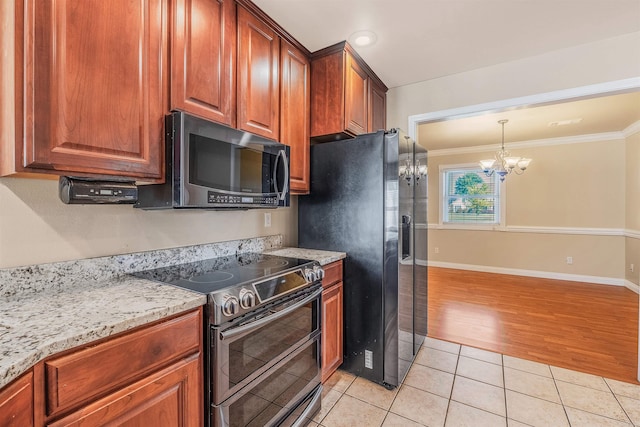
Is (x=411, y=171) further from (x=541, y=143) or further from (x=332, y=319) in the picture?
(x=541, y=143)

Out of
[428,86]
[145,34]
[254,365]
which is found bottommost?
[254,365]

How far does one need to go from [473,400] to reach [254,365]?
1500 millimetres

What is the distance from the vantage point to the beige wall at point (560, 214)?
15.1 feet

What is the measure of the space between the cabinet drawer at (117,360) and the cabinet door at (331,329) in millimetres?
955

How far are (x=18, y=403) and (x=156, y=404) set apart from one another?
410 mm

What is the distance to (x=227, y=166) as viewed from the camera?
4.90 feet

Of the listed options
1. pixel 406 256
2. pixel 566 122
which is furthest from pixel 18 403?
pixel 566 122

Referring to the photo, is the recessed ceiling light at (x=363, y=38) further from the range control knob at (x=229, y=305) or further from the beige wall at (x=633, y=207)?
the beige wall at (x=633, y=207)

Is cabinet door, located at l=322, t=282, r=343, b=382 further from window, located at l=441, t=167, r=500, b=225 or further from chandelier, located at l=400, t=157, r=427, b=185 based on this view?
window, located at l=441, t=167, r=500, b=225

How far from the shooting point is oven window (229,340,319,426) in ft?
4.16

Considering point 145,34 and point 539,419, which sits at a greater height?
point 145,34

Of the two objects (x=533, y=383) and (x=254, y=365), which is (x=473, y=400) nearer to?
(x=533, y=383)

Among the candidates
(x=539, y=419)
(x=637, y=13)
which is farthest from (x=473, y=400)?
(x=637, y=13)

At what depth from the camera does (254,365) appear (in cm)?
132
